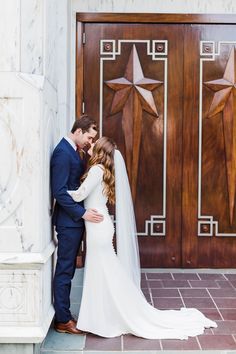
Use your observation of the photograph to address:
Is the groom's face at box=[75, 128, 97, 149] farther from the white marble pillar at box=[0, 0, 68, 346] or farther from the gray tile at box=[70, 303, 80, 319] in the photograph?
the gray tile at box=[70, 303, 80, 319]

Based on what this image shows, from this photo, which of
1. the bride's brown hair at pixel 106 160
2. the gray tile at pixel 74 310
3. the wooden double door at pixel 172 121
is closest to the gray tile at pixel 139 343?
the gray tile at pixel 74 310

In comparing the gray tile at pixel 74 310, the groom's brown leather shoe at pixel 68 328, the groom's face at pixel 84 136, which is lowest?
the gray tile at pixel 74 310

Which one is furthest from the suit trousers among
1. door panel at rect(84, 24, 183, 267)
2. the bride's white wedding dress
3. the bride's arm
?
door panel at rect(84, 24, 183, 267)

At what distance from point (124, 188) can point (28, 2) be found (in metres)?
1.42

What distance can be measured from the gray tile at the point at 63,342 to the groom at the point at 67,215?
0.17 ft

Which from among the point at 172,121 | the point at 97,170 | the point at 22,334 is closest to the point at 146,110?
the point at 172,121

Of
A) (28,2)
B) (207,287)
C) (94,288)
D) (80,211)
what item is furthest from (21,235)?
(207,287)

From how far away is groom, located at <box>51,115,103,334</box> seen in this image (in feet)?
11.9

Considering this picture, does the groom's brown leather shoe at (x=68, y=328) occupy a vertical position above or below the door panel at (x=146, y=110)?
below

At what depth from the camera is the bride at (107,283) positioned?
3729 millimetres

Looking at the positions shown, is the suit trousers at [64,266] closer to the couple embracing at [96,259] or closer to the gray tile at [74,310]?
the couple embracing at [96,259]

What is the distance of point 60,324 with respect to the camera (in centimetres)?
380

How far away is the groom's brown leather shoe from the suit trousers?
91 mm

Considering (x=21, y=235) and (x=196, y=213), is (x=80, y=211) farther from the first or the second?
(x=196, y=213)
